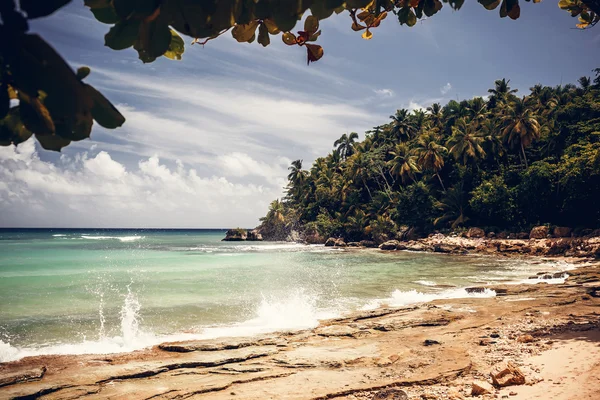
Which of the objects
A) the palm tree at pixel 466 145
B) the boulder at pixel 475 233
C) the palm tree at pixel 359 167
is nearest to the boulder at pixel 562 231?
the boulder at pixel 475 233

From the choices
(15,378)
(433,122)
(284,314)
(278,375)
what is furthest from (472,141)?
(15,378)

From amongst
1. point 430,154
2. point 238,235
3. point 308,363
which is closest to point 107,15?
point 308,363

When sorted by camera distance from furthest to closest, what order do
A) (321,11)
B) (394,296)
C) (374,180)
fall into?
(374,180) < (394,296) < (321,11)

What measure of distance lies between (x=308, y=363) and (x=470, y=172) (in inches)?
1437

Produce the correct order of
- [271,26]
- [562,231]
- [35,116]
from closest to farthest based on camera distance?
[35,116] < [271,26] < [562,231]

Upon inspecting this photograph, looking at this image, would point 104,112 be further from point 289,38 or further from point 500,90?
point 500,90

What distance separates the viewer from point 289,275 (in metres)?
19.4

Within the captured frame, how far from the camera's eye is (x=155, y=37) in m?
0.97

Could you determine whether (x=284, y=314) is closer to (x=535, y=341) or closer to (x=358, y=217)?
(x=535, y=341)

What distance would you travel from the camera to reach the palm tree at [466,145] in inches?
1383

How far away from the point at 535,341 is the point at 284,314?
20.4ft

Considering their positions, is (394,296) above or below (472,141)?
→ below

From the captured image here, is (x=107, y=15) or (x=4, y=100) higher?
(x=107, y=15)

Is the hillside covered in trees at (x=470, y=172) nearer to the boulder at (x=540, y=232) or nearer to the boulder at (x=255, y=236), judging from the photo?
the boulder at (x=540, y=232)
